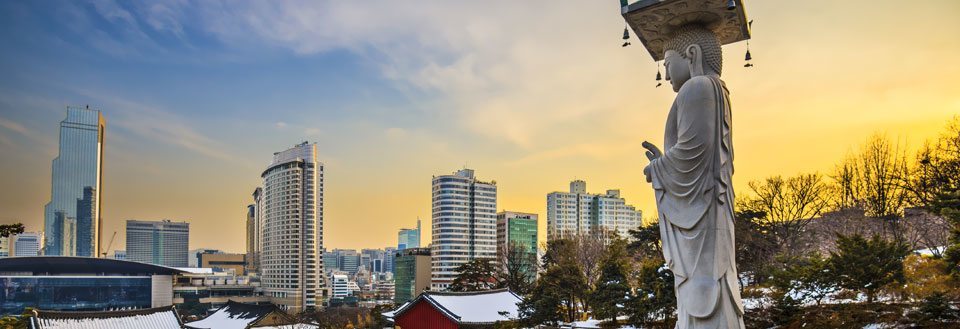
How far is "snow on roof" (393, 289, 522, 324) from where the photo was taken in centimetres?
2494

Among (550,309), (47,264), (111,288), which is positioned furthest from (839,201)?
(47,264)

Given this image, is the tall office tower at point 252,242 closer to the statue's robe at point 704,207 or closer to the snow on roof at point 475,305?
the snow on roof at point 475,305

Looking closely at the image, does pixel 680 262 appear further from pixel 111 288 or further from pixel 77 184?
pixel 77 184

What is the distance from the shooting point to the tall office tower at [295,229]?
81.6 m

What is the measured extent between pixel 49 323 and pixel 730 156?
28.8 metres

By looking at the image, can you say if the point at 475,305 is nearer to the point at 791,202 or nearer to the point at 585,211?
the point at 791,202

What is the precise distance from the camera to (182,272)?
2589 inches

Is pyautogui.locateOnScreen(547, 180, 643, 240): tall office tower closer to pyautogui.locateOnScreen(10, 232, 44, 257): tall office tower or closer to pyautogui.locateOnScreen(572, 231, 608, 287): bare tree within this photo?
pyautogui.locateOnScreen(572, 231, 608, 287): bare tree

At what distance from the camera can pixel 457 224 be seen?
3135 inches

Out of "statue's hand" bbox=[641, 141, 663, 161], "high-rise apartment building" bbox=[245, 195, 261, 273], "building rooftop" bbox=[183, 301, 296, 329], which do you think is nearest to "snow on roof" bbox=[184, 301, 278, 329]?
"building rooftop" bbox=[183, 301, 296, 329]

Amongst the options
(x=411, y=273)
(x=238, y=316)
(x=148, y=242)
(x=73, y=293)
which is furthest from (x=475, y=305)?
(x=148, y=242)

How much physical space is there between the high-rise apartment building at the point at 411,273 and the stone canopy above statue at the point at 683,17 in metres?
75.0

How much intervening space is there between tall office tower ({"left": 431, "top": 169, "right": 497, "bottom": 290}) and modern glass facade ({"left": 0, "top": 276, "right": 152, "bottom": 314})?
33064 millimetres

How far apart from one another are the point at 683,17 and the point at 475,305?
21001mm
